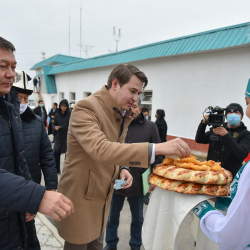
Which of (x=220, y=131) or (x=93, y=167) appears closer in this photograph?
(x=93, y=167)

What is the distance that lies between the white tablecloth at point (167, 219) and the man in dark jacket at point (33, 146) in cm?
123

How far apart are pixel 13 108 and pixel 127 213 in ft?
9.29

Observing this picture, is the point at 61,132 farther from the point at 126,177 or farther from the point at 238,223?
the point at 238,223

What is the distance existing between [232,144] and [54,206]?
91.8 inches

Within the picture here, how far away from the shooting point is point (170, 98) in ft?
23.7

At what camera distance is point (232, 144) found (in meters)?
2.51

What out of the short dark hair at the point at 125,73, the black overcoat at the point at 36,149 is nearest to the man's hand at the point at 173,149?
the short dark hair at the point at 125,73

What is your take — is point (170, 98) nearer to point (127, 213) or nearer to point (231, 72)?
point (231, 72)

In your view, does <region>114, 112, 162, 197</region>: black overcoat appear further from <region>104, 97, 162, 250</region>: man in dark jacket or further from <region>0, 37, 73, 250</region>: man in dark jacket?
<region>0, 37, 73, 250</region>: man in dark jacket

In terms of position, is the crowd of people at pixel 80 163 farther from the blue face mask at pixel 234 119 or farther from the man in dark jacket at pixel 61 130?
the man in dark jacket at pixel 61 130

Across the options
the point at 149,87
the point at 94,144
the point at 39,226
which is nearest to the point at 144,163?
the point at 94,144

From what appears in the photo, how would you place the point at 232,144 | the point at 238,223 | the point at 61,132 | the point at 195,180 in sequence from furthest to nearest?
the point at 61,132 → the point at 232,144 → the point at 195,180 → the point at 238,223

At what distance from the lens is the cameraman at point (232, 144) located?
2.52m

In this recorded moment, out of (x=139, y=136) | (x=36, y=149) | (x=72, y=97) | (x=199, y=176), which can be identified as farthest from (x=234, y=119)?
(x=72, y=97)
